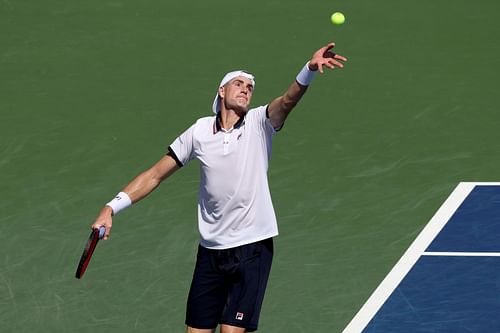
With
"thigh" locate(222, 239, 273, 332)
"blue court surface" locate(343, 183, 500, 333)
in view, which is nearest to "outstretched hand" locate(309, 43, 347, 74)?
"thigh" locate(222, 239, 273, 332)

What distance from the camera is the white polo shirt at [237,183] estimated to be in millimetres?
10016

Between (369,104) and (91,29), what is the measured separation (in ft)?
12.6

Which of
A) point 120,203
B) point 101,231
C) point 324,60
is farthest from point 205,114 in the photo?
point 324,60

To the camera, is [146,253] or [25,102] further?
[25,102]

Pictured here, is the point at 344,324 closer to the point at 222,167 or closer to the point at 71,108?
the point at 222,167

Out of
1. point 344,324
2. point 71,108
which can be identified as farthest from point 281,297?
point 71,108

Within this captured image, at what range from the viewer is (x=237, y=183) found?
32.8ft

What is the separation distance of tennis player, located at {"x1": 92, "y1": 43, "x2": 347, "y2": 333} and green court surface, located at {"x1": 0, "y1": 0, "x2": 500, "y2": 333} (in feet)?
5.04

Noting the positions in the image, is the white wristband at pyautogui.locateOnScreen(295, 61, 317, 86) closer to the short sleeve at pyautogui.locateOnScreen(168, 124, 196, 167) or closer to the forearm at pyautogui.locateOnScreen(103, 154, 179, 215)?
the short sleeve at pyautogui.locateOnScreen(168, 124, 196, 167)

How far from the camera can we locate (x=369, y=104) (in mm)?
15062

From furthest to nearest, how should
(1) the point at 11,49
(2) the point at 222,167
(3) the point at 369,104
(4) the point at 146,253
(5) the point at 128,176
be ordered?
(1) the point at 11,49
(3) the point at 369,104
(5) the point at 128,176
(4) the point at 146,253
(2) the point at 222,167

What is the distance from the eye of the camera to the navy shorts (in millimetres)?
10086

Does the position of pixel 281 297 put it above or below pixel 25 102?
below

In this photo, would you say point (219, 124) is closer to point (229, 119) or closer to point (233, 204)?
point (229, 119)
